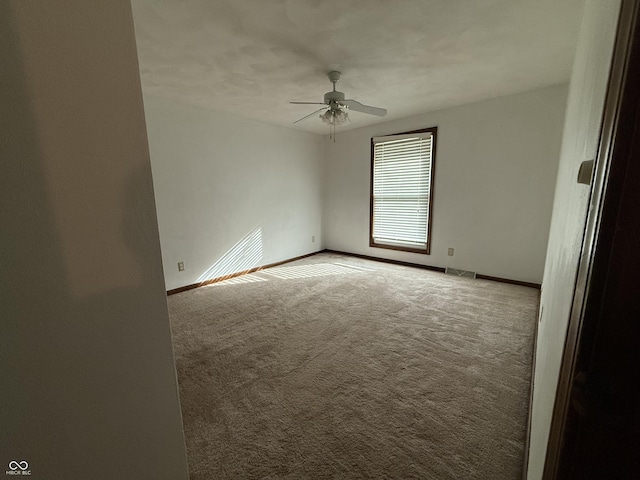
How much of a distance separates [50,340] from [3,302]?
0.12 metres

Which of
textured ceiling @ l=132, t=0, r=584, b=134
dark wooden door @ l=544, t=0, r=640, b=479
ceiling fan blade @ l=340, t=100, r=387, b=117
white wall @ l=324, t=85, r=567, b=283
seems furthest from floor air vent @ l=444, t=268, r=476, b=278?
dark wooden door @ l=544, t=0, r=640, b=479

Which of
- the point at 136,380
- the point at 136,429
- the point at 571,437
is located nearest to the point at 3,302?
the point at 136,380

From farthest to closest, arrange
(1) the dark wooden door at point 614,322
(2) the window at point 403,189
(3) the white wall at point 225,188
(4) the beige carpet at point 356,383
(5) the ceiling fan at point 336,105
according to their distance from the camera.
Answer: (2) the window at point 403,189 < (3) the white wall at point 225,188 < (5) the ceiling fan at point 336,105 < (4) the beige carpet at point 356,383 < (1) the dark wooden door at point 614,322

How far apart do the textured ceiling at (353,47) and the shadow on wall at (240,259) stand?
6.29 ft

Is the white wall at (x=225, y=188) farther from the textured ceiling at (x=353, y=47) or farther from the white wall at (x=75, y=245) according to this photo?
the white wall at (x=75, y=245)

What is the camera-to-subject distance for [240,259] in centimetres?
391

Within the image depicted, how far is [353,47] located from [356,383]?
2416mm

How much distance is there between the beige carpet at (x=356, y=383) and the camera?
118 cm

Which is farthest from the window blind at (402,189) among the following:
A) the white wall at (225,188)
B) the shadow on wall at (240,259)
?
the shadow on wall at (240,259)

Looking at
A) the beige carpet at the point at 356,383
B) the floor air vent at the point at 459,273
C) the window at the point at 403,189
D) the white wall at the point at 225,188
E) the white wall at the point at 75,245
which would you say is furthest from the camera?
the window at the point at 403,189

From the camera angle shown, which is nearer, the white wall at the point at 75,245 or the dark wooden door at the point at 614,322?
the dark wooden door at the point at 614,322

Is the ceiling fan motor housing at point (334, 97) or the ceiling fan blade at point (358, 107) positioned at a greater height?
the ceiling fan motor housing at point (334, 97)

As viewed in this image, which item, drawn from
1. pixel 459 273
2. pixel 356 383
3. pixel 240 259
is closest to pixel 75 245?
pixel 356 383

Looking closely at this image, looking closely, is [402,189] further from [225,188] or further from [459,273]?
[225,188]
